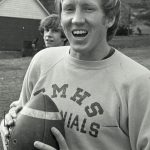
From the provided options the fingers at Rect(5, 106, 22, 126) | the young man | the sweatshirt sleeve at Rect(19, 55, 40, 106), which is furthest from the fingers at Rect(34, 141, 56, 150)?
the sweatshirt sleeve at Rect(19, 55, 40, 106)

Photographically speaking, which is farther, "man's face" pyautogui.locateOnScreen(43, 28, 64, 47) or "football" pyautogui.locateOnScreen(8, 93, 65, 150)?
"man's face" pyautogui.locateOnScreen(43, 28, 64, 47)

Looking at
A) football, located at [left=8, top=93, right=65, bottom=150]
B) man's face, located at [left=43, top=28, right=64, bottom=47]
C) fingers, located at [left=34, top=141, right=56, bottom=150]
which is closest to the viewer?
fingers, located at [left=34, top=141, right=56, bottom=150]

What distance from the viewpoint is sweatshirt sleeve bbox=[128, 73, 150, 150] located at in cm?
263

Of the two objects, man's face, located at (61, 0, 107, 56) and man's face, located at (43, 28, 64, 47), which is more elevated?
man's face, located at (61, 0, 107, 56)

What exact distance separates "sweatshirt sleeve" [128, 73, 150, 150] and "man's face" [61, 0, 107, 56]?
13.8 inches

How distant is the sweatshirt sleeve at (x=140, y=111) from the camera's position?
2.63m

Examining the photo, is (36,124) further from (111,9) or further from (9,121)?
(111,9)

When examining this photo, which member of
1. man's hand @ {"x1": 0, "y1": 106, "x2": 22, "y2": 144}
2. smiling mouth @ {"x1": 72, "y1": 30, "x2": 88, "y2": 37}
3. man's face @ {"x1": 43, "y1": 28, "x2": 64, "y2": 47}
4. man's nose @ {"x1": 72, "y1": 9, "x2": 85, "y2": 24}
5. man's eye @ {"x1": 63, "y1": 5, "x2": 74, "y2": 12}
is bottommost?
man's face @ {"x1": 43, "y1": 28, "x2": 64, "y2": 47}

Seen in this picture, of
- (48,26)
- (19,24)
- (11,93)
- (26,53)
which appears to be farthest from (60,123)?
(19,24)

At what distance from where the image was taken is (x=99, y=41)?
276 centimetres

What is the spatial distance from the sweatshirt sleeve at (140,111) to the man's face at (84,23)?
35 centimetres

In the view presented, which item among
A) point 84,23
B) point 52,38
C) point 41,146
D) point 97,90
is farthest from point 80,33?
point 52,38

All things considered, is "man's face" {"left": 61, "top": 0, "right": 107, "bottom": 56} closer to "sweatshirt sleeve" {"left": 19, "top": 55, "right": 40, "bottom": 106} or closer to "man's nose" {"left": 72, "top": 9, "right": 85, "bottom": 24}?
"man's nose" {"left": 72, "top": 9, "right": 85, "bottom": 24}

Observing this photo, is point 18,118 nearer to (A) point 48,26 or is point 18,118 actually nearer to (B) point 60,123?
(B) point 60,123
